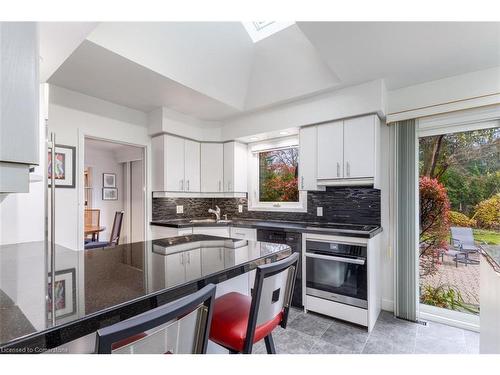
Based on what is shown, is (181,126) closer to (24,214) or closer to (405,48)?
(24,214)

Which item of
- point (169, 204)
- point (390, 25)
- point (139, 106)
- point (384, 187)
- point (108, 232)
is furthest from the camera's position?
point (108, 232)

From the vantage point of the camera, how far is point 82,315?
2.19ft

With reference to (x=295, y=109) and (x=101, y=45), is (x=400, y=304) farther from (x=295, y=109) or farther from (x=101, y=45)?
(x=101, y=45)

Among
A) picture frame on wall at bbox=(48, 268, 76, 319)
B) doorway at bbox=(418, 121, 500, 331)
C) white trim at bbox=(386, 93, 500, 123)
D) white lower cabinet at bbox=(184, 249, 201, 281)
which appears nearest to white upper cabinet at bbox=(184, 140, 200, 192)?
white lower cabinet at bbox=(184, 249, 201, 281)

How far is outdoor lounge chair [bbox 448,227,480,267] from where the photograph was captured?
251cm

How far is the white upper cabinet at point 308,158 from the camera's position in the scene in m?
3.03

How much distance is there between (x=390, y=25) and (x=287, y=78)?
3.97ft

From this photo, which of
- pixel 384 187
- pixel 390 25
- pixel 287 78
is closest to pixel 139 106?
pixel 287 78

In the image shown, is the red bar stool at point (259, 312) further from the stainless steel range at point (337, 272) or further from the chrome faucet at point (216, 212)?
the chrome faucet at point (216, 212)

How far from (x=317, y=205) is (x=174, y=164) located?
201 cm

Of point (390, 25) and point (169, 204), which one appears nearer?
point (390, 25)

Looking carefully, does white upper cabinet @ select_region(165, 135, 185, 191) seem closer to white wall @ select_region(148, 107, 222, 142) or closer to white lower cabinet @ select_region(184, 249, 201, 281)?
white wall @ select_region(148, 107, 222, 142)

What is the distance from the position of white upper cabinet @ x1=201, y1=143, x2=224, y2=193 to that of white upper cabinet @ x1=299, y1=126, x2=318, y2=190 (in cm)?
132

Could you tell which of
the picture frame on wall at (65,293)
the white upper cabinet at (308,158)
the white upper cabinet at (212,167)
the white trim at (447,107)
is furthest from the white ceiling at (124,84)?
the white trim at (447,107)
